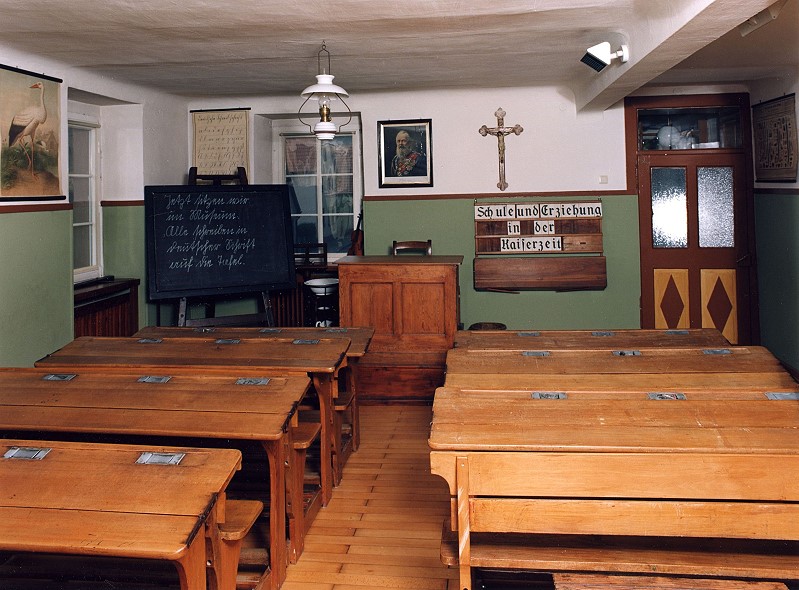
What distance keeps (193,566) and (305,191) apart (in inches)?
230

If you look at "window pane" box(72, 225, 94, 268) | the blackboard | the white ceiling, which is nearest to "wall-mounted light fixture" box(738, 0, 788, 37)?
the white ceiling

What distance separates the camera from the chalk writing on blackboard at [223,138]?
23.7 feet

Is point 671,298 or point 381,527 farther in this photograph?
point 671,298

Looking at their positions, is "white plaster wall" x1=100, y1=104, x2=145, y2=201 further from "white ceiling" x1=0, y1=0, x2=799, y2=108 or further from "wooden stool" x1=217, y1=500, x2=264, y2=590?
"wooden stool" x1=217, y1=500, x2=264, y2=590

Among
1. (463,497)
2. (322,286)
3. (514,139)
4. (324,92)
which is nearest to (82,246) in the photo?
(322,286)

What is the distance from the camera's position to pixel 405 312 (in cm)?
559

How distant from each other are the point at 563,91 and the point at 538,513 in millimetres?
5317

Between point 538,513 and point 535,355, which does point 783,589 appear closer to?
point 538,513

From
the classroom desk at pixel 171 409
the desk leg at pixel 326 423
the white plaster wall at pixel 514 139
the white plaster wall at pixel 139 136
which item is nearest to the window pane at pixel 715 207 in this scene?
the white plaster wall at pixel 514 139

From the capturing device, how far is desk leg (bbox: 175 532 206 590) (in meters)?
2.03

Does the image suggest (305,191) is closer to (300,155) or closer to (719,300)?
(300,155)

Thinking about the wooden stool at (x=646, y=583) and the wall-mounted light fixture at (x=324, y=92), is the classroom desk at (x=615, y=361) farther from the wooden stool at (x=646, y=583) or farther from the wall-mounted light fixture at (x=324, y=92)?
the wall-mounted light fixture at (x=324, y=92)

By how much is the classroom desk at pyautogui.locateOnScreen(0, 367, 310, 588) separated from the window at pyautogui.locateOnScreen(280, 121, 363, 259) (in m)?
4.40

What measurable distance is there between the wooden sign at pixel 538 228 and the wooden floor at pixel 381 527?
2579 millimetres
